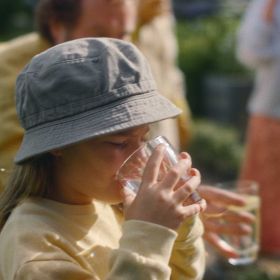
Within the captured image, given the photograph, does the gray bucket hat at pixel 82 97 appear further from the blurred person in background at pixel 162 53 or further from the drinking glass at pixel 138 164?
the blurred person in background at pixel 162 53

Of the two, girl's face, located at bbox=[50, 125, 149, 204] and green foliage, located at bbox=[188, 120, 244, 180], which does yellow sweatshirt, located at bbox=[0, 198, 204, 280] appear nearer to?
girl's face, located at bbox=[50, 125, 149, 204]

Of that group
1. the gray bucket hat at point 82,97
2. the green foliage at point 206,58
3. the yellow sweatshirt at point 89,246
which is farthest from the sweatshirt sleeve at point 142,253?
the green foliage at point 206,58

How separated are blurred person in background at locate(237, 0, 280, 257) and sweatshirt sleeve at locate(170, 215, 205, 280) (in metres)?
3.20

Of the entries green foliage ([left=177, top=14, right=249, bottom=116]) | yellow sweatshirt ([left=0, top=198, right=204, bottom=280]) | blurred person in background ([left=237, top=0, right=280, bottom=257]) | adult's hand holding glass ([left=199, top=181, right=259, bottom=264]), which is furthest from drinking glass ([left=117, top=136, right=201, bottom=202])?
green foliage ([left=177, top=14, right=249, bottom=116])

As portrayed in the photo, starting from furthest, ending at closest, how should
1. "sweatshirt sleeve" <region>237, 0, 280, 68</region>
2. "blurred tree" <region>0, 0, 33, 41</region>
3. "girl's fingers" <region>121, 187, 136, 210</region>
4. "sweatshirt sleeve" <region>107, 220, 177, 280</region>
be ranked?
"blurred tree" <region>0, 0, 33, 41</region> → "sweatshirt sleeve" <region>237, 0, 280, 68</region> → "girl's fingers" <region>121, 187, 136, 210</region> → "sweatshirt sleeve" <region>107, 220, 177, 280</region>

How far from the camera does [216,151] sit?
28.5ft

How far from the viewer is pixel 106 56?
2.33m

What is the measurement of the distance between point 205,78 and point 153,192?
27.3ft

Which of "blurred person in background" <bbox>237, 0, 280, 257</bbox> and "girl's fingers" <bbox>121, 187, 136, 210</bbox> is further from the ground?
"girl's fingers" <bbox>121, 187, 136, 210</bbox>

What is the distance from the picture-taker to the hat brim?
227cm

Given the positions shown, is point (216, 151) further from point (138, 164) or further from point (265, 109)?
point (138, 164)

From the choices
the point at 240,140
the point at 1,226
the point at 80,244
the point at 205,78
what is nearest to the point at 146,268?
the point at 80,244

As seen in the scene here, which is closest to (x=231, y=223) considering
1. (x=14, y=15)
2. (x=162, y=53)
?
(x=162, y=53)

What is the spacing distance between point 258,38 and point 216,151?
10.3 feet
